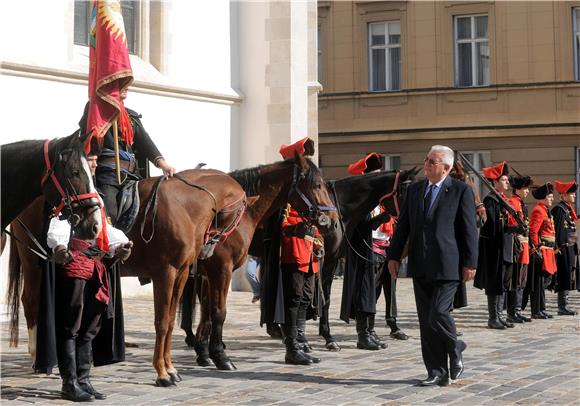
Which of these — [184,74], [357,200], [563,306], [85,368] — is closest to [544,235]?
[563,306]

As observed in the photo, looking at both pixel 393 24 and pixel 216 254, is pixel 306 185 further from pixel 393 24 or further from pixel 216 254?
pixel 393 24

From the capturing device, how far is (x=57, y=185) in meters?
7.00

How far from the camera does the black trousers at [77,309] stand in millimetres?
7809

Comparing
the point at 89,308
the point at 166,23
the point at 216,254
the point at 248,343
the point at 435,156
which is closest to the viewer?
the point at 89,308

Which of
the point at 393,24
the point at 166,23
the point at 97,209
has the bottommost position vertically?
the point at 97,209

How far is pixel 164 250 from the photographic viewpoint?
856cm

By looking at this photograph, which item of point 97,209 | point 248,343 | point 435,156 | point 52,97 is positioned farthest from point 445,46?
point 97,209

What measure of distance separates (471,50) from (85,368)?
25.7m

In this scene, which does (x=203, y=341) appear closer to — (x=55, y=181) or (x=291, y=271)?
(x=291, y=271)

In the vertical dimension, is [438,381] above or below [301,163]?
below

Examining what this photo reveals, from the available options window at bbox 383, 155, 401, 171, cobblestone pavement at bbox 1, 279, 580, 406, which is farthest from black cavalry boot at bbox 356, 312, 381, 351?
window at bbox 383, 155, 401, 171

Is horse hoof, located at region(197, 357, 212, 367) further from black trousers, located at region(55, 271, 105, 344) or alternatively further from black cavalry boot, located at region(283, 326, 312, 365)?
black trousers, located at region(55, 271, 105, 344)

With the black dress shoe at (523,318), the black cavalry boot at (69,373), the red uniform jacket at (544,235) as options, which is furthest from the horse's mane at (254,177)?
the red uniform jacket at (544,235)

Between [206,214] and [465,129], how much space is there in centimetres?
2327
